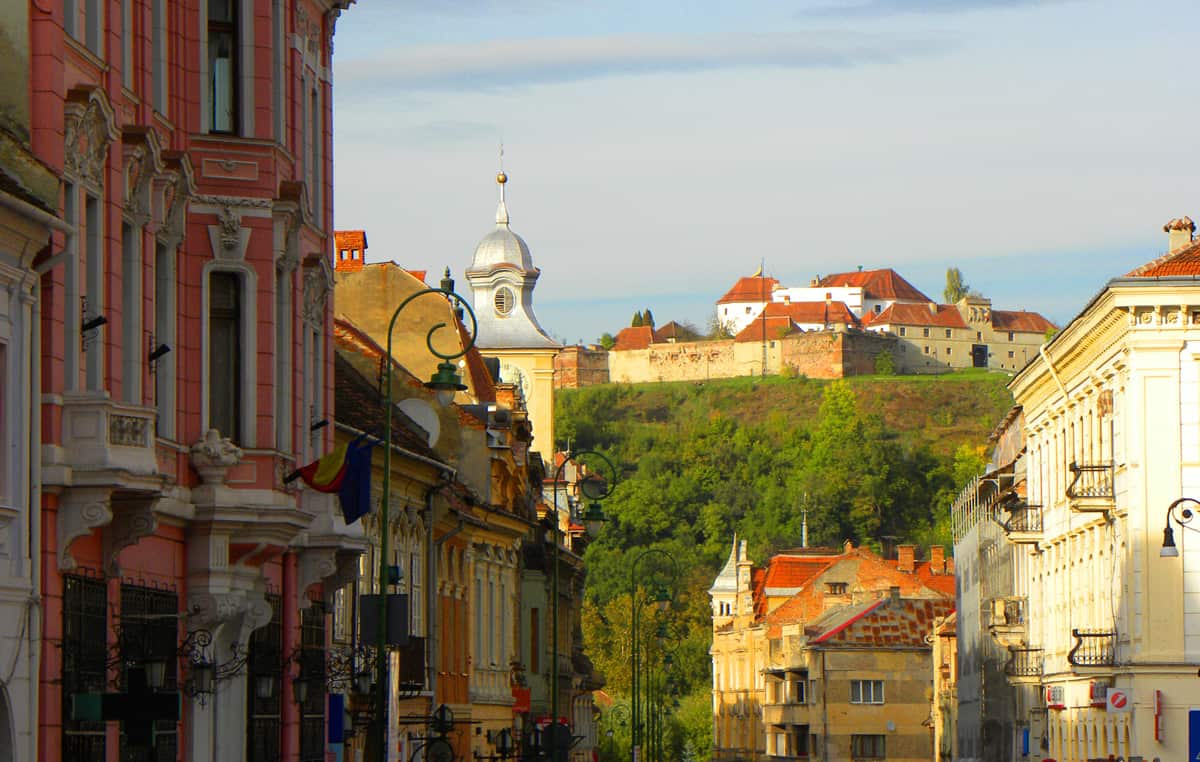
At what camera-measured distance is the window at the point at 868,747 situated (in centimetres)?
12131

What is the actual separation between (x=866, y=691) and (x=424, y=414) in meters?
73.6

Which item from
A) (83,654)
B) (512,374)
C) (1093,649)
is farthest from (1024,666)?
(83,654)

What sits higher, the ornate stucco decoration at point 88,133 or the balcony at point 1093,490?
the ornate stucco decoration at point 88,133

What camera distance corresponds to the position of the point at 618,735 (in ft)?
472

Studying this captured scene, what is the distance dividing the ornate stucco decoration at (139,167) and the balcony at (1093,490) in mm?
30940

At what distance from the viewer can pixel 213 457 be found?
26.1m

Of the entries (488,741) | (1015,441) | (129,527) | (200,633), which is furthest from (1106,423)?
(129,527)

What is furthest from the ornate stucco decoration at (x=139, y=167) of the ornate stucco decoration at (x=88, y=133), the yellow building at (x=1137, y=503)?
the yellow building at (x=1137, y=503)

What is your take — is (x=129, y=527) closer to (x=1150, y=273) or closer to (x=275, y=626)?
(x=275, y=626)

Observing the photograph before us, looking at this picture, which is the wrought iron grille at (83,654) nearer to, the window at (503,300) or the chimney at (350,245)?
the chimney at (350,245)

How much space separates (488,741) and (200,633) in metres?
27.5

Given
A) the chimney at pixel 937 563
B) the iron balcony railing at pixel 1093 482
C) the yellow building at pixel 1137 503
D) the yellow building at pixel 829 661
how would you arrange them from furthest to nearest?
the chimney at pixel 937 563, the yellow building at pixel 829 661, the iron balcony railing at pixel 1093 482, the yellow building at pixel 1137 503

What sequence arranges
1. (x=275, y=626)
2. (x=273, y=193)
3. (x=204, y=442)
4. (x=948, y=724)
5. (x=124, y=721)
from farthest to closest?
(x=948, y=724) → (x=275, y=626) → (x=273, y=193) → (x=204, y=442) → (x=124, y=721)

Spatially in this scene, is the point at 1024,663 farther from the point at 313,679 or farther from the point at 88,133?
the point at 88,133
